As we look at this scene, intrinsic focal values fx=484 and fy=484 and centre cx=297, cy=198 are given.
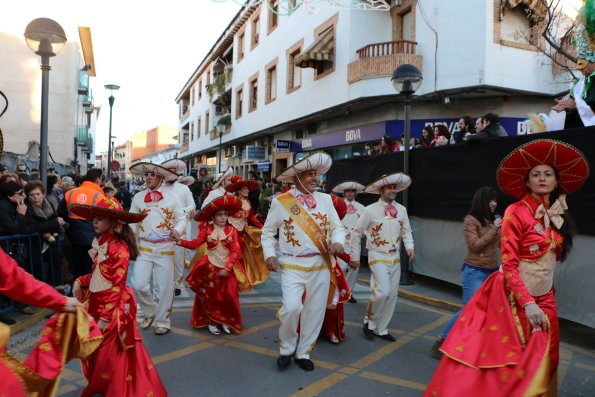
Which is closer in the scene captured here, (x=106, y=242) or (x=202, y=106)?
(x=106, y=242)

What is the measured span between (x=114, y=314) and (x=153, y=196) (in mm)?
2491

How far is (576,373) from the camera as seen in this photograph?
4.61 metres

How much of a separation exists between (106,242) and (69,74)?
26.7 meters

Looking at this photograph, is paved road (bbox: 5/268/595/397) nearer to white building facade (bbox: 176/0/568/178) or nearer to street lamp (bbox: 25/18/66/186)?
street lamp (bbox: 25/18/66/186)

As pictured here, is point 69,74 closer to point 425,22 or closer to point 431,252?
point 425,22

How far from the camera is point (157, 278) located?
18.7ft

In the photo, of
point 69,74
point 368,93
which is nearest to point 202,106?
point 69,74

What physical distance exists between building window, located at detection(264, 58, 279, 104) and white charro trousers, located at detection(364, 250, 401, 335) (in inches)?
746

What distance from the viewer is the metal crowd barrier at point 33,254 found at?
587cm

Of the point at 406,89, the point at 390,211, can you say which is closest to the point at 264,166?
the point at 406,89

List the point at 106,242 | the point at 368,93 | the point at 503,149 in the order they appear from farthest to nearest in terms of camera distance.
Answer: the point at 368,93
the point at 503,149
the point at 106,242

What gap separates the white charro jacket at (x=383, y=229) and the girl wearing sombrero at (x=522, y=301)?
2337mm

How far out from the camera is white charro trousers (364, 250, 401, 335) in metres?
5.59

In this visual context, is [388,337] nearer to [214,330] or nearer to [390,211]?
[390,211]
